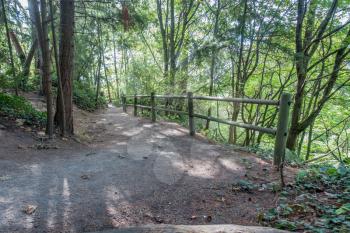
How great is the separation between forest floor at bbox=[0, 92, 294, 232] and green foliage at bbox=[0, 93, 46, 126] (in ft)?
3.80

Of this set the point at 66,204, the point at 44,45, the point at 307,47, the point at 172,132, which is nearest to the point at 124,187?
the point at 66,204

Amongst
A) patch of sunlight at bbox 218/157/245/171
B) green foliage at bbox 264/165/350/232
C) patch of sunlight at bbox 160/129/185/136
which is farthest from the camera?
patch of sunlight at bbox 160/129/185/136

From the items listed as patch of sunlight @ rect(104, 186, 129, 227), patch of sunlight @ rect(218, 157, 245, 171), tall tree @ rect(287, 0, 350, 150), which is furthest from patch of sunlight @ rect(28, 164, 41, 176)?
tall tree @ rect(287, 0, 350, 150)

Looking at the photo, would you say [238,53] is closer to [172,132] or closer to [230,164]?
[172,132]

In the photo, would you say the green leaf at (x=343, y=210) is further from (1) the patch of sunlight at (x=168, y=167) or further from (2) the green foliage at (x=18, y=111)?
(2) the green foliage at (x=18, y=111)

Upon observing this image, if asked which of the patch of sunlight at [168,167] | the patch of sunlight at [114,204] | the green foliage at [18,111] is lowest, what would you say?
the patch of sunlight at [114,204]

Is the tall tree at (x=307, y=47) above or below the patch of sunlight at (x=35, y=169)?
above

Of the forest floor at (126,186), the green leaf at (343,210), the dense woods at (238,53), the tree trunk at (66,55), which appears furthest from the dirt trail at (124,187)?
the dense woods at (238,53)

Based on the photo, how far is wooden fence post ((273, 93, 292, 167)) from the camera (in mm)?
3932

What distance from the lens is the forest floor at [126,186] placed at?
2656mm

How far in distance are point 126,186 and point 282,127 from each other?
8.01 feet

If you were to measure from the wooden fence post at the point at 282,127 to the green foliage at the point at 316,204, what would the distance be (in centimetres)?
56

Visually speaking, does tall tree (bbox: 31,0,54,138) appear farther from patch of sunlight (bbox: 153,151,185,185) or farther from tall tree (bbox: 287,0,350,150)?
tall tree (bbox: 287,0,350,150)

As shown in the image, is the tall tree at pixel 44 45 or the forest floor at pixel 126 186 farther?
the tall tree at pixel 44 45
